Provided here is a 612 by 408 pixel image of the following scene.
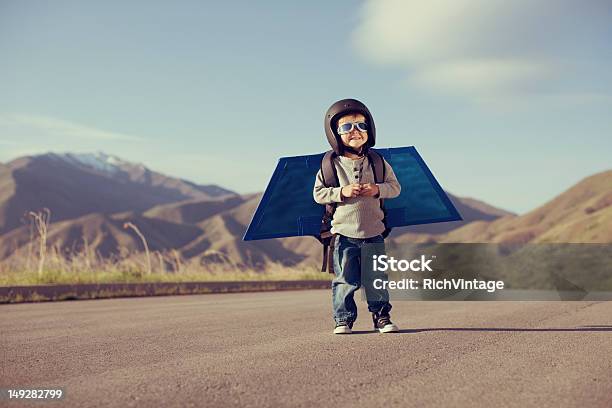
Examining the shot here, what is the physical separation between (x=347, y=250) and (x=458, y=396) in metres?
3.00

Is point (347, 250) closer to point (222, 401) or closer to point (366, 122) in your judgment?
point (366, 122)

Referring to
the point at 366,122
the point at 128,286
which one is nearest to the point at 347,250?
the point at 366,122

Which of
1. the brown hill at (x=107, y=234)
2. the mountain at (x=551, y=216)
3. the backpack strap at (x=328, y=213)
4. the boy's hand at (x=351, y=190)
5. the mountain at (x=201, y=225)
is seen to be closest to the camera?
the boy's hand at (x=351, y=190)

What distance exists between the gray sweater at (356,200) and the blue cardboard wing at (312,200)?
1.07 ft

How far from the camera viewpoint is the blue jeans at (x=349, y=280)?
6.79 meters

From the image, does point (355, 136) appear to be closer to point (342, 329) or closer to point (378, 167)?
point (378, 167)

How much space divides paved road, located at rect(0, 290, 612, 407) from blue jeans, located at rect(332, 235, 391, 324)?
12.1 inches

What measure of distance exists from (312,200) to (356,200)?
601mm

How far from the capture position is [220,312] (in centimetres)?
936

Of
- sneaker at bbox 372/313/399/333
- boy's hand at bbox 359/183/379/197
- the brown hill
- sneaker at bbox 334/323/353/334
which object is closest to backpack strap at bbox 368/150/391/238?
boy's hand at bbox 359/183/379/197

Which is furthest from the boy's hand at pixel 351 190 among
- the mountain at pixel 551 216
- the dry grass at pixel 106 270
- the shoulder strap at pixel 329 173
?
the mountain at pixel 551 216

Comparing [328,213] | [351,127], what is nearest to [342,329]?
[328,213]

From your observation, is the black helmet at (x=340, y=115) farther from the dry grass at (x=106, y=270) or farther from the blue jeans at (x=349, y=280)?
the dry grass at (x=106, y=270)

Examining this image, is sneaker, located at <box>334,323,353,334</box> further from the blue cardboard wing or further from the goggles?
the goggles
